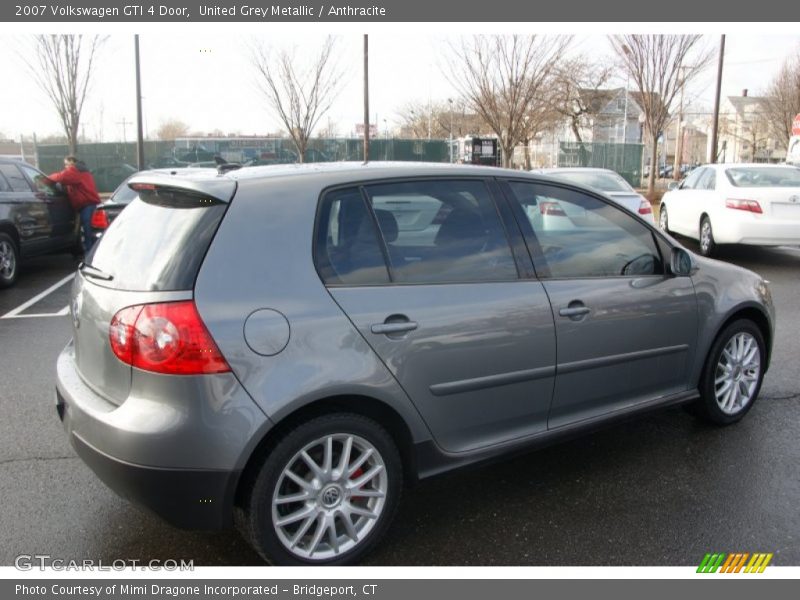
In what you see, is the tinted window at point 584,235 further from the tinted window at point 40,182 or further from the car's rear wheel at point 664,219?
the car's rear wheel at point 664,219

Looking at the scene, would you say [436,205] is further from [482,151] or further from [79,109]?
[482,151]

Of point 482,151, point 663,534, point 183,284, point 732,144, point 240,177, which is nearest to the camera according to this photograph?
point 183,284

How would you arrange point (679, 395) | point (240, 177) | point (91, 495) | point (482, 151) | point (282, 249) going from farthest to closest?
1. point (482, 151)
2. point (679, 395)
3. point (91, 495)
4. point (240, 177)
5. point (282, 249)

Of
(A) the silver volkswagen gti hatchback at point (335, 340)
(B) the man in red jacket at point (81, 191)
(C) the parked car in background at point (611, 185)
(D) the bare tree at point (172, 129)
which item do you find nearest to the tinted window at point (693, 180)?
(C) the parked car in background at point (611, 185)

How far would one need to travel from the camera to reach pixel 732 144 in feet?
287

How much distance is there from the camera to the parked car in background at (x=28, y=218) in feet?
29.6

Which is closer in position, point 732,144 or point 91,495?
point 91,495

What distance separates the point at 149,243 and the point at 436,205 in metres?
1.30

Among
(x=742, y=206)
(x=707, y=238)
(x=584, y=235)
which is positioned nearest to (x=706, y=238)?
(x=707, y=238)

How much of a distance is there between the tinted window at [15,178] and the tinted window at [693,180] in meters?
10.8

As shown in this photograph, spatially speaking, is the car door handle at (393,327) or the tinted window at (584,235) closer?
the car door handle at (393,327)

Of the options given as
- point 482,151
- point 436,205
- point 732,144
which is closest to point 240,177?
point 436,205
